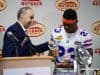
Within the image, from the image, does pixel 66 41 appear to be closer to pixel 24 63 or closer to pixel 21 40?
pixel 21 40

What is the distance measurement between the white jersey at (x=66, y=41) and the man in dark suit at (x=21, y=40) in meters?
0.46

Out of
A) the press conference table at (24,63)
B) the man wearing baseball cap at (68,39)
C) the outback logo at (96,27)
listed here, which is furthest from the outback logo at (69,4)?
the press conference table at (24,63)

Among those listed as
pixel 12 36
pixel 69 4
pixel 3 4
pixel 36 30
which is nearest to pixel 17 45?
pixel 12 36

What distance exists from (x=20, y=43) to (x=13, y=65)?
44.9 inches

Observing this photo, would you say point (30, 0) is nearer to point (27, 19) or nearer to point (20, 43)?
point (27, 19)

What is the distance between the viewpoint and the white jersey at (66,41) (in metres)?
2.26

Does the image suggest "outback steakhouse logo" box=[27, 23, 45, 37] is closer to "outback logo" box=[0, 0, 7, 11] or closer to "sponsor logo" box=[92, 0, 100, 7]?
"outback logo" box=[0, 0, 7, 11]

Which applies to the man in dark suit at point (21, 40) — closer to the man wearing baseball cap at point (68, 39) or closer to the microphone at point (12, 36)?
the microphone at point (12, 36)

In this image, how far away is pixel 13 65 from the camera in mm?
1593

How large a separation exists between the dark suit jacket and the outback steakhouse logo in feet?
0.28

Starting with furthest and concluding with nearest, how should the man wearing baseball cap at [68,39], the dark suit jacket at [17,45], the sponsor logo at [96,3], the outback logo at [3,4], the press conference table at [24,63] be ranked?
the sponsor logo at [96,3] → the outback logo at [3,4] → the dark suit jacket at [17,45] → the man wearing baseball cap at [68,39] → the press conference table at [24,63]

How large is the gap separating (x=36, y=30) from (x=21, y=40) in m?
0.23

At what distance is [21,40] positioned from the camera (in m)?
2.78

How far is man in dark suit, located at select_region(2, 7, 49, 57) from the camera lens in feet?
8.63
